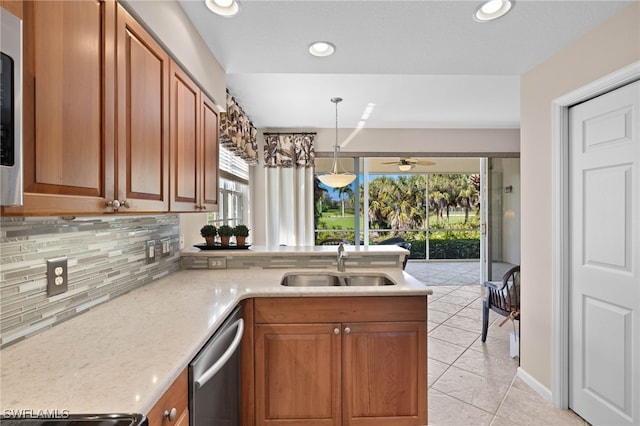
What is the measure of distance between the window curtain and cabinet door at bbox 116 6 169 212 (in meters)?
3.27

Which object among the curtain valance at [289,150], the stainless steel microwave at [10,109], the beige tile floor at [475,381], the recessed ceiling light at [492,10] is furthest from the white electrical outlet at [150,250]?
the curtain valance at [289,150]

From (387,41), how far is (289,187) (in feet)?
9.80

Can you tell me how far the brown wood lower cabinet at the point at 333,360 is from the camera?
173 cm

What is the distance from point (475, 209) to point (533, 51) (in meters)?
6.43

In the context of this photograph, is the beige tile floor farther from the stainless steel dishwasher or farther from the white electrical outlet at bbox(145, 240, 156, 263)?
the white electrical outlet at bbox(145, 240, 156, 263)

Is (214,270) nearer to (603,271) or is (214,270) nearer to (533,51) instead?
(603,271)

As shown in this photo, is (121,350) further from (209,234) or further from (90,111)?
(209,234)

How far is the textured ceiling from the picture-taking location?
1.70 metres

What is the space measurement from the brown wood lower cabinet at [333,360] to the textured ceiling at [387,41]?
1.54 meters

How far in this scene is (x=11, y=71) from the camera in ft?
2.09

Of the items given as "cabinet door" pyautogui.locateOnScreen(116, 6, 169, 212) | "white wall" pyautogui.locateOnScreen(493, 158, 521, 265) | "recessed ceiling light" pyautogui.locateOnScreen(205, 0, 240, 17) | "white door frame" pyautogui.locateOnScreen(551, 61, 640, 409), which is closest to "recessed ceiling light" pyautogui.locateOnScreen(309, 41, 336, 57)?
"recessed ceiling light" pyautogui.locateOnScreen(205, 0, 240, 17)

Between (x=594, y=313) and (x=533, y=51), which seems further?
(x=533, y=51)

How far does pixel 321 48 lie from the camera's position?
2.12m

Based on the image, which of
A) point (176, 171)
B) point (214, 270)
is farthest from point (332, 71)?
point (214, 270)
